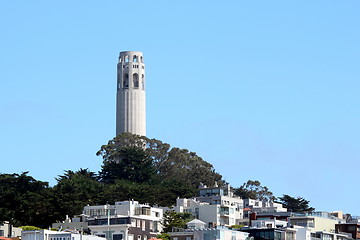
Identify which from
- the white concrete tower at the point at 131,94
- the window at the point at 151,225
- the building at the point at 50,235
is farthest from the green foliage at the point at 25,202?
the white concrete tower at the point at 131,94

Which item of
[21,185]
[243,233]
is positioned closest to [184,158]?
[21,185]

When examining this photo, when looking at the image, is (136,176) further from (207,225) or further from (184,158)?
(207,225)

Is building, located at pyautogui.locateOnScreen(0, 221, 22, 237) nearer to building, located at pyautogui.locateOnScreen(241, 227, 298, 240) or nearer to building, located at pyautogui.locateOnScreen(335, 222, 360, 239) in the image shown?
building, located at pyautogui.locateOnScreen(241, 227, 298, 240)

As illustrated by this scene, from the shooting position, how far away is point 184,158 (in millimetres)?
170125

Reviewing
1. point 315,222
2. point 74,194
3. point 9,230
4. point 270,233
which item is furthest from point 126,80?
point 270,233

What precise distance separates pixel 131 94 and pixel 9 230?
263 ft

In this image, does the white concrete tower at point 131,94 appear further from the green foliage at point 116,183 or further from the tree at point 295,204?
the tree at point 295,204

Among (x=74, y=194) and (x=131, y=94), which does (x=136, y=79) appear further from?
(x=74, y=194)

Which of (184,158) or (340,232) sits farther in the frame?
(184,158)

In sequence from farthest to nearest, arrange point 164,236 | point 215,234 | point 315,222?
point 315,222 < point 164,236 < point 215,234

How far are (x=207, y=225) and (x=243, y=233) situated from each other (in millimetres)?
25458

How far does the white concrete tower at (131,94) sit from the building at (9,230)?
72.8m

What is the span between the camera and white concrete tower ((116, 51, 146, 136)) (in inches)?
7185

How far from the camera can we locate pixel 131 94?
185 metres
